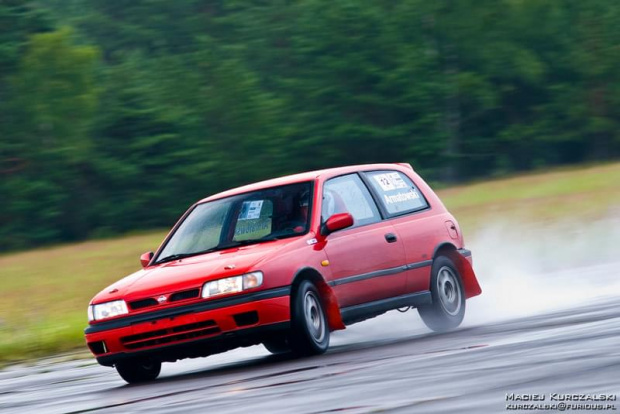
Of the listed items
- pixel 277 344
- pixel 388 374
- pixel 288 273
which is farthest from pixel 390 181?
pixel 388 374

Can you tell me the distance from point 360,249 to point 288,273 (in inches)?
49.9

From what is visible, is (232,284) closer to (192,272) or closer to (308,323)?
(192,272)

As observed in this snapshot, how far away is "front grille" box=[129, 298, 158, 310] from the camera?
10359mm

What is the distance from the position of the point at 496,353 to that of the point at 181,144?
229 feet

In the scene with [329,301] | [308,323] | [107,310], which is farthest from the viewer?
[329,301]

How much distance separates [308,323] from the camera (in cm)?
1041

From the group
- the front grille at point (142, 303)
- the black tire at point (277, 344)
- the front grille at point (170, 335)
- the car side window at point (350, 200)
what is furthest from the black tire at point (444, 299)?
the front grille at point (142, 303)

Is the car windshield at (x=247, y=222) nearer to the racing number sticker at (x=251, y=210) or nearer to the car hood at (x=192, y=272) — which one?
the racing number sticker at (x=251, y=210)

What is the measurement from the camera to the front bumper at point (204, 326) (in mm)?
10141

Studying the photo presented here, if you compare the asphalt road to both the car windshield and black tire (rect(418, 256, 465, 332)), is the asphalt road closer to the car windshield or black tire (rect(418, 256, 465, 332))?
black tire (rect(418, 256, 465, 332))

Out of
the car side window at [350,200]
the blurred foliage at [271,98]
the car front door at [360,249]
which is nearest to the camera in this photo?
the car front door at [360,249]

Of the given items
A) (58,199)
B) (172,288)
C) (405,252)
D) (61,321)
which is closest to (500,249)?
(61,321)

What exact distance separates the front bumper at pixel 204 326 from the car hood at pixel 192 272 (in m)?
0.18

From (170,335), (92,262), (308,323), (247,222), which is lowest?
(92,262)
